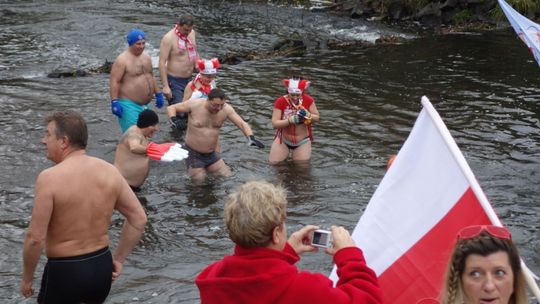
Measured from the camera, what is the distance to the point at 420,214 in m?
3.51

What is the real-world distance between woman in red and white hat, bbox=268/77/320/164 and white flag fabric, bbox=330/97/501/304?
5759 mm

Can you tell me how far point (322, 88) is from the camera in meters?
14.0

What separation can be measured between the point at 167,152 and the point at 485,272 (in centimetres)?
504

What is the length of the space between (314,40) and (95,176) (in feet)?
49.1

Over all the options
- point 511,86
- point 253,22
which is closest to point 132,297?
point 511,86

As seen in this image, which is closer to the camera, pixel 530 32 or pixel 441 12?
pixel 530 32

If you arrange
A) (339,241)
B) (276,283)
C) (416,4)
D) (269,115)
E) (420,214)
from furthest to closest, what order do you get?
(416,4) → (269,115) → (420,214) → (339,241) → (276,283)

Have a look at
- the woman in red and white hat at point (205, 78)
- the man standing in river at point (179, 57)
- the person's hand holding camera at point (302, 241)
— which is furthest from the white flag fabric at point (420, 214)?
the man standing in river at point (179, 57)

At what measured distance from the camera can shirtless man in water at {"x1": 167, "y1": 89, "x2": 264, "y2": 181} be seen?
913 cm

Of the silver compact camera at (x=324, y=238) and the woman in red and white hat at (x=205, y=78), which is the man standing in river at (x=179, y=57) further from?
the silver compact camera at (x=324, y=238)

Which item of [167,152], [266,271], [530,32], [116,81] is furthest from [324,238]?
[116,81]

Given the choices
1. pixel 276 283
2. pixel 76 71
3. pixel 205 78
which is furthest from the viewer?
pixel 76 71

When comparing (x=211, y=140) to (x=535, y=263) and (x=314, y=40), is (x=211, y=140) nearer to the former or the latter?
(x=535, y=263)

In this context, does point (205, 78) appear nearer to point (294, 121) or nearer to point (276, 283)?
point (294, 121)
